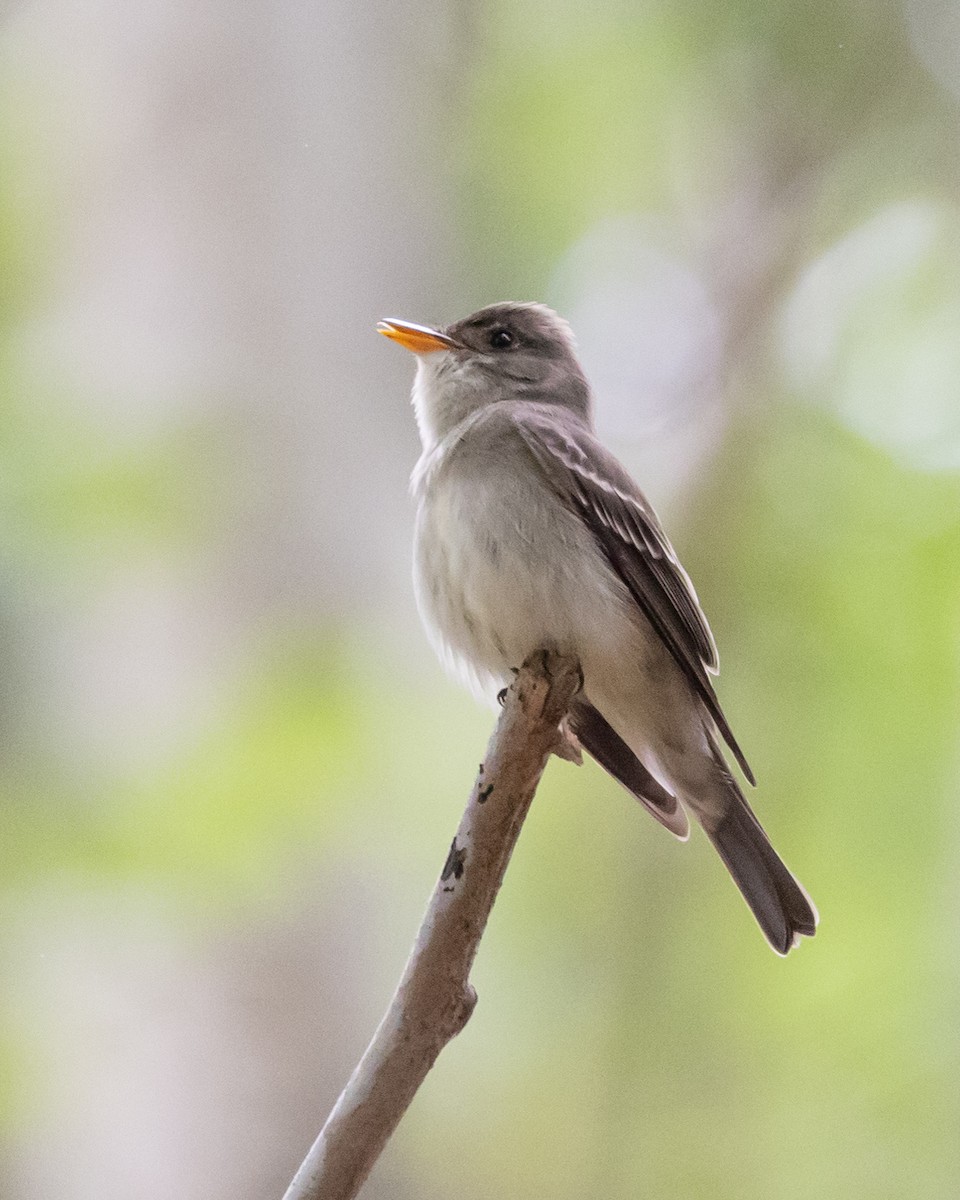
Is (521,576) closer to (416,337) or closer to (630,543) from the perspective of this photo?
(630,543)

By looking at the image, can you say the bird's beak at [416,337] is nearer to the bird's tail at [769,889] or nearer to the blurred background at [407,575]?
the blurred background at [407,575]

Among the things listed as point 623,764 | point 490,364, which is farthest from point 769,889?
point 490,364

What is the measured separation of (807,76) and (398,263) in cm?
112

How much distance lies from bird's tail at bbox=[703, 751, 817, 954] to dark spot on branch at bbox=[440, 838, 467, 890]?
828 millimetres

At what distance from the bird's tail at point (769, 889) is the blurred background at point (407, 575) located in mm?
755

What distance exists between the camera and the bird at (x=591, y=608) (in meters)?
2.16

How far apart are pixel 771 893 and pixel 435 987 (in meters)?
0.90

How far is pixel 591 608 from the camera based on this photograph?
2.17 m

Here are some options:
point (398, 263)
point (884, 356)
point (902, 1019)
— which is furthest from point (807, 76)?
point (902, 1019)

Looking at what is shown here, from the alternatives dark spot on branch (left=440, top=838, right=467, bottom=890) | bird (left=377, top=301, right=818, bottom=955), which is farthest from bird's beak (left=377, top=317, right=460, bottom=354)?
dark spot on branch (left=440, top=838, right=467, bottom=890)

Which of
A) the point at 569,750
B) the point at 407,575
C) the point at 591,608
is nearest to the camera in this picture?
the point at 569,750

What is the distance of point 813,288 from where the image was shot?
3305mm

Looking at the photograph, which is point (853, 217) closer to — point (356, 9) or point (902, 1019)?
point (356, 9)

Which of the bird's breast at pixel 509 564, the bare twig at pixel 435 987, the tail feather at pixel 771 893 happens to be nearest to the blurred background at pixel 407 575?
the tail feather at pixel 771 893
